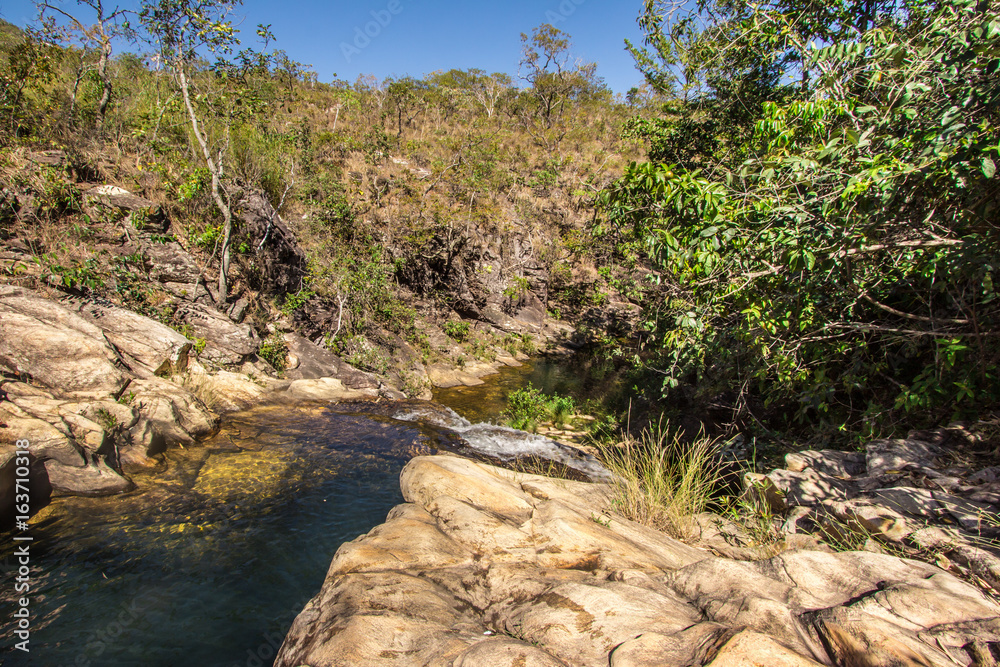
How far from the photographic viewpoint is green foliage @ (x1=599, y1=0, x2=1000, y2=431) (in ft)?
10.6

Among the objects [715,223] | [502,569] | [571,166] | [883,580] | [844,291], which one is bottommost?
[502,569]

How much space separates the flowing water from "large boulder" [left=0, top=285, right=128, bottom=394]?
4.88 ft

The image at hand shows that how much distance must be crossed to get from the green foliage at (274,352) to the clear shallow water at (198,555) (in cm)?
377

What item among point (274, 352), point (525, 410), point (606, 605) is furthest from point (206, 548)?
point (525, 410)

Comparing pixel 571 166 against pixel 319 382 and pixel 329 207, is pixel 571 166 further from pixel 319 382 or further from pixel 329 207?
pixel 319 382

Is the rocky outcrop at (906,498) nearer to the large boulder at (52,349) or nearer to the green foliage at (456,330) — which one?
the large boulder at (52,349)

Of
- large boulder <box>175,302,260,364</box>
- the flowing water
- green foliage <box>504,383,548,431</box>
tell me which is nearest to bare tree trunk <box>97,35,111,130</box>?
large boulder <box>175,302,260,364</box>

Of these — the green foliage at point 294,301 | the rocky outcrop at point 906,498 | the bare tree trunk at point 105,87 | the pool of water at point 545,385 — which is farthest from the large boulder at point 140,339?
the rocky outcrop at point 906,498

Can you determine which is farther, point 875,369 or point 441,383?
point 441,383

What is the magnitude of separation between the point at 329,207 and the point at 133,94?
575 centimetres

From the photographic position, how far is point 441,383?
1357 cm

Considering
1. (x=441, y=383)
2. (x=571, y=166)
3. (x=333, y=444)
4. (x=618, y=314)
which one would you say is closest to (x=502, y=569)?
(x=333, y=444)

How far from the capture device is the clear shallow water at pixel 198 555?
3133 millimetres

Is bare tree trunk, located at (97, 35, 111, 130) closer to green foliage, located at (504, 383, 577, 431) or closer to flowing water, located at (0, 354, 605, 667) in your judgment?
flowing water, located at (0, 354, 605, 667)
